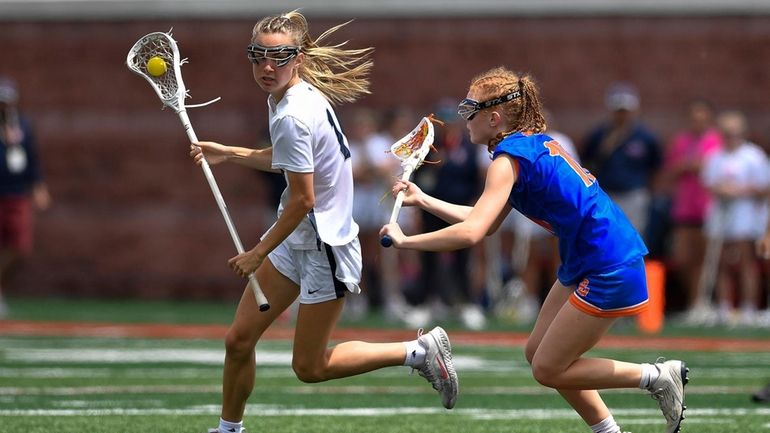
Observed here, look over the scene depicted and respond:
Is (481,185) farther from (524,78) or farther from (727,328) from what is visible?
(524,78)

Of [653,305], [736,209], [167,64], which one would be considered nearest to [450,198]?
[653,305]

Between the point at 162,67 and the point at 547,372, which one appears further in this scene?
the point at 162,67

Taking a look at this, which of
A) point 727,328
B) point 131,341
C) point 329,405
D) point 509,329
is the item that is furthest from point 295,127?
point 727,328

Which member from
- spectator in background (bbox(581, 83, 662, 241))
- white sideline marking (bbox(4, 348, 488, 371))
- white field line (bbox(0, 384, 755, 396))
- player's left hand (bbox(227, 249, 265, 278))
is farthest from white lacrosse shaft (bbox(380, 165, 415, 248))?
spectator in background (bbox(581, 83, 662, 241))

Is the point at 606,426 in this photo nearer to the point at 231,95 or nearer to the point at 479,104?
the point at 479,104

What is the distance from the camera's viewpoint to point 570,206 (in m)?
6.68

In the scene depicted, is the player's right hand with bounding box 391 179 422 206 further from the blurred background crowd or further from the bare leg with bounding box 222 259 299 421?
→ the blurred background crowd

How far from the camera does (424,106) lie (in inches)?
784

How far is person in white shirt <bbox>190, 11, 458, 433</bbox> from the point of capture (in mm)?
6844

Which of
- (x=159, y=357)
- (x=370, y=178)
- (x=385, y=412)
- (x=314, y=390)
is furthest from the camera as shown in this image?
(x=370, y=178)

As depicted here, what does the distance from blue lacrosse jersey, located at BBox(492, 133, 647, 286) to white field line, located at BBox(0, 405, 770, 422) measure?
6.86 ft

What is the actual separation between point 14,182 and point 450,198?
4.71 meters

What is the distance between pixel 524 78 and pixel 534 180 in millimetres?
528

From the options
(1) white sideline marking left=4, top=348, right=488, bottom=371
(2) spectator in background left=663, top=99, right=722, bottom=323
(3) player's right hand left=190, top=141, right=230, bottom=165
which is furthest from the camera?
(2) spectator in background left=663, top=99, right=722, bottom=323
